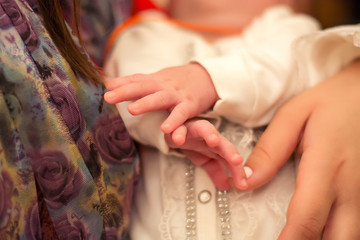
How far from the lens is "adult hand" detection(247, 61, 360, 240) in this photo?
0.43 metres

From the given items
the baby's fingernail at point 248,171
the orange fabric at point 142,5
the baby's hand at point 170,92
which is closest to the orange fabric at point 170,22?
the orange fabric at point 142,5

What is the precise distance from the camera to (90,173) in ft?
1.46

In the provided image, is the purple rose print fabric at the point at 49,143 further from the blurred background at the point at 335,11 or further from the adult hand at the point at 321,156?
the blurred background at the point at 335,11

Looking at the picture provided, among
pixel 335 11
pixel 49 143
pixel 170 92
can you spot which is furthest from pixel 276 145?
pixel 335 11

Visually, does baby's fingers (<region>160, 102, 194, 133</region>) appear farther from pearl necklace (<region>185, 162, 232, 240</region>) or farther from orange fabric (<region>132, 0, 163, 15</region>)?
orange fabric (<region>132, 0, 163, 15</region>)

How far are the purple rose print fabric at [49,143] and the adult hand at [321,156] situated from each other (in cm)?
18

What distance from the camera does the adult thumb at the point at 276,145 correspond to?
48 centimetres

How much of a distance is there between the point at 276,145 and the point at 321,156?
0.19ft

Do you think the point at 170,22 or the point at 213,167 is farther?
the point at 170,22

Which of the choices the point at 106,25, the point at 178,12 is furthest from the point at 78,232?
the point at 178,12

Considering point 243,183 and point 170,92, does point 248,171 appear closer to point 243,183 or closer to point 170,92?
point 243,183

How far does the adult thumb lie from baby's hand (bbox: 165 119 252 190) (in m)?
0.03

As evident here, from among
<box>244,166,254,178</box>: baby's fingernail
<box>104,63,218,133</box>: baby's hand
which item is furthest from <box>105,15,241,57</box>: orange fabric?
<box>244,166,254,178</box>: baby's fingernail

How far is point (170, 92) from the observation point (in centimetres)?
46
